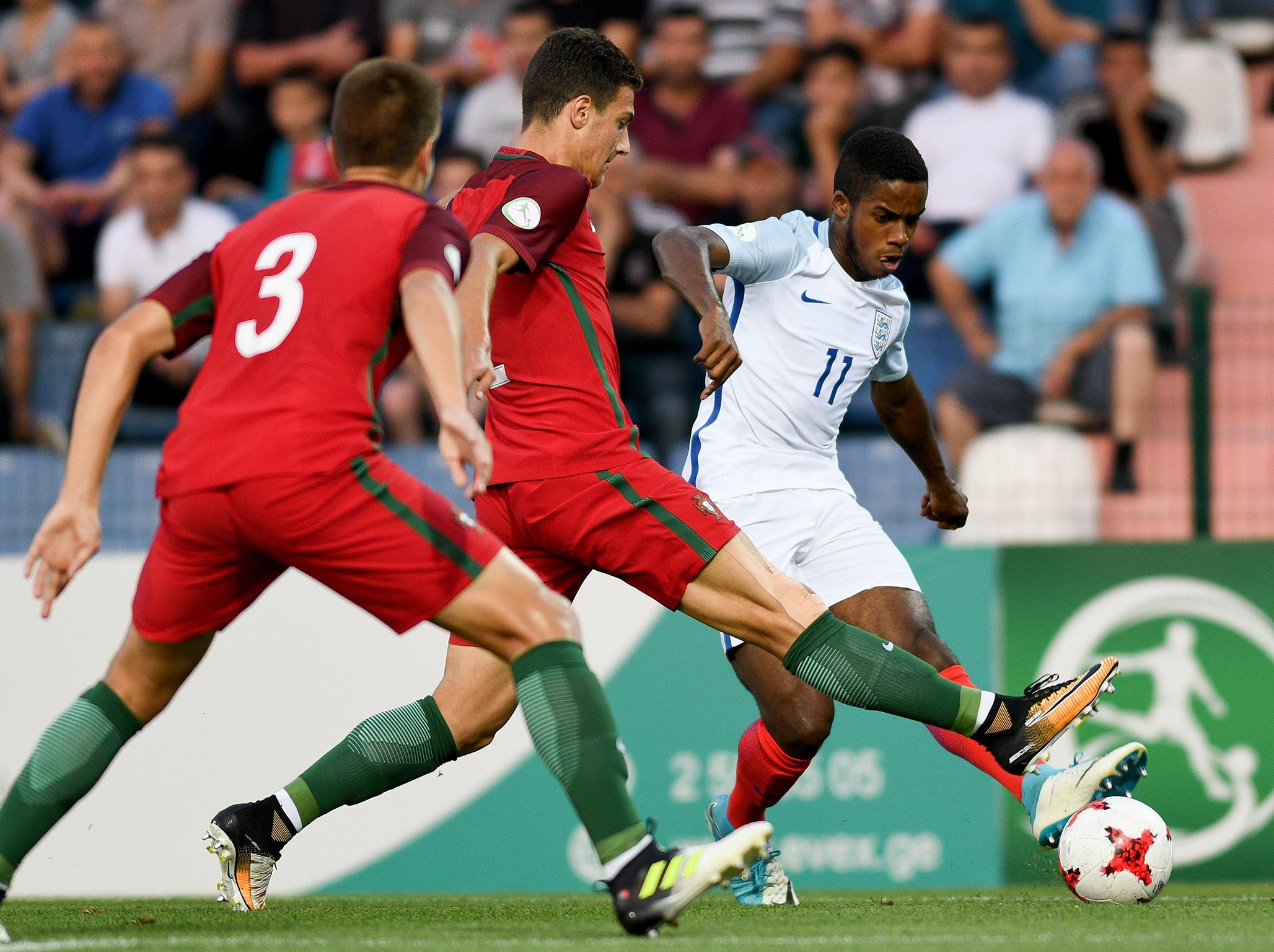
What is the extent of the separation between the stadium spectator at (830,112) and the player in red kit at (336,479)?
682 cm

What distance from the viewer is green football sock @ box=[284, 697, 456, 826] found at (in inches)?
210

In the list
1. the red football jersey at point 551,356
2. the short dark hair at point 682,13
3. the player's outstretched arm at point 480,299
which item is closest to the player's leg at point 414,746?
the red football jersey at point 551,356

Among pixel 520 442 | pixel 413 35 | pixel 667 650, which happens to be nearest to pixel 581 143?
pixel 520 442

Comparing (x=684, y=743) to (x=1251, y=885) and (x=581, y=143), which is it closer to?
(x=1251, y=885)

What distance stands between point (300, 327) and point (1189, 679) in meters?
5.07

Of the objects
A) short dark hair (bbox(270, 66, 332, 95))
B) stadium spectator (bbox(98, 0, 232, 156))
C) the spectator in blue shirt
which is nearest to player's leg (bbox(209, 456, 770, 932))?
the spectator in blue shirt

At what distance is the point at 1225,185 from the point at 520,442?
325 inches

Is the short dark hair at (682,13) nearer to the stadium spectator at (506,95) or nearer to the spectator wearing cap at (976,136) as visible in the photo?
the stadium spectator at (506,95)

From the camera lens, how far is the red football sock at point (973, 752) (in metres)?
5.31

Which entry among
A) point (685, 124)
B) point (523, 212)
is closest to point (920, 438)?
point (523, 212)

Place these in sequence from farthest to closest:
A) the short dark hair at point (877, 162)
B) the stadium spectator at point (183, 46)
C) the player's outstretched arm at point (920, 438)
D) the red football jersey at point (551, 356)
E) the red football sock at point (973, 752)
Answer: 1. the stadium spectator at point (183, 46)
2. the player's outstretched arm at point (920, 438)
3. the short dark hair at point (877, 162)
4. the red football sock at point (973, 752)
5. the red football jersey at point (551, 356)

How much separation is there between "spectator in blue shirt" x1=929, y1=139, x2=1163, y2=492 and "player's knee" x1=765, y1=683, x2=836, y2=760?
3.37 m

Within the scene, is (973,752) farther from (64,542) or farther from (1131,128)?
(1131,128)

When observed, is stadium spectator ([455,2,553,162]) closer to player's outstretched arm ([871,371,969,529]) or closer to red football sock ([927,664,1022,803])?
player's outstretched arm ([871,371,969,529])
